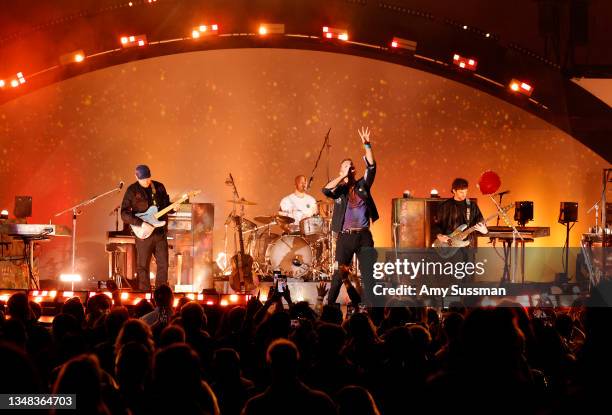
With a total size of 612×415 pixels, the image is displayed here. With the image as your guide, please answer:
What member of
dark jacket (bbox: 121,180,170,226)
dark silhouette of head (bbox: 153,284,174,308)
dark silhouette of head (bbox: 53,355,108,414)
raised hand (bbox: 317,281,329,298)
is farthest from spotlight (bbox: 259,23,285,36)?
dark silhouette of head (bbox: 53,355,108,414)

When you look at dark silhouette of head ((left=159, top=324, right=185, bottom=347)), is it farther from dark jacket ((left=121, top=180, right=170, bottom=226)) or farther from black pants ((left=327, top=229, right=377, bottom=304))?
dark jacket ((left=121, top=180, right=170, bottom=226))

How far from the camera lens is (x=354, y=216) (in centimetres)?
1014

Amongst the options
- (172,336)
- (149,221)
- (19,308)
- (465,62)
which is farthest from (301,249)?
(172,336)

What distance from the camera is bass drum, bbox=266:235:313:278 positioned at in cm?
1370

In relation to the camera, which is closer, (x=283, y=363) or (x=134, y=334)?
(x=283, y=363)

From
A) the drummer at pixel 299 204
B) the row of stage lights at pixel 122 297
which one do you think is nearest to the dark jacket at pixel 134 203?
the row of stage lights at pixel 122 297

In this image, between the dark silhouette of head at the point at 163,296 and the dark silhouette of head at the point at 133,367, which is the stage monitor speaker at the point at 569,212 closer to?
the dark silhouette of head at the point at 163,296

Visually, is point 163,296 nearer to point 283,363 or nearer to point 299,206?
point 283,363

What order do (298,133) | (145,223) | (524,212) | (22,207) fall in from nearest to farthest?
(145,223), (524,212), (22,207), (298,133)

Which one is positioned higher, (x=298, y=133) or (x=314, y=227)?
(x=298, y=133)

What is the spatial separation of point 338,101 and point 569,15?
478cm

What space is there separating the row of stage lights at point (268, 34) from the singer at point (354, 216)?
18.2 feet

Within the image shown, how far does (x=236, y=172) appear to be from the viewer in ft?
54.0

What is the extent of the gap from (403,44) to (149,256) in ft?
22.6
